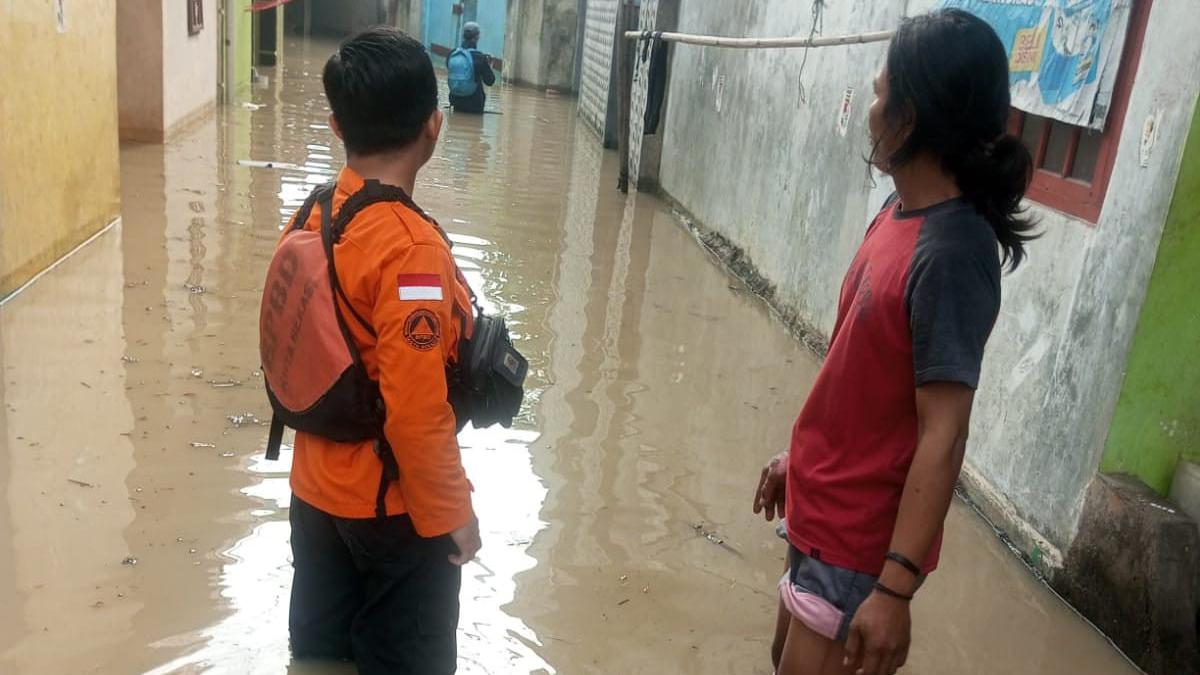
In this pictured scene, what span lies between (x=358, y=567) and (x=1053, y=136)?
291cm

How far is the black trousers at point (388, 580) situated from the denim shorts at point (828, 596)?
2.22ft

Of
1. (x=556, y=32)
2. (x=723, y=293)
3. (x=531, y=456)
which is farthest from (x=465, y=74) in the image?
(x=531, y=456)

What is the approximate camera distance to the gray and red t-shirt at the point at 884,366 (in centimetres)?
156

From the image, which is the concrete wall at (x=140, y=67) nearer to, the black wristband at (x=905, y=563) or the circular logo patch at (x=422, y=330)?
the circular logo patch at (x=422, y=330)

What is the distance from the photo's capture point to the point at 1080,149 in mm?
3490

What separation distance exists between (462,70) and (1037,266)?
1201 cm

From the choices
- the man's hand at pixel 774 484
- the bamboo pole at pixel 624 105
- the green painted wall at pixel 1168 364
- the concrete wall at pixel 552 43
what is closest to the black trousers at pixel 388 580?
the man's hand at pixel 774 484

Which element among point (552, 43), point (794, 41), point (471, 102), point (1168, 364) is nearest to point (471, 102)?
point (471, 102)

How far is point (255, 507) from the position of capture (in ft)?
10.7

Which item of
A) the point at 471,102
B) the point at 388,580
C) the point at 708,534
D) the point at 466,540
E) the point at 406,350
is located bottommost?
the point at 708,534

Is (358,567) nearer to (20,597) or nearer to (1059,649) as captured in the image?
(20,597)

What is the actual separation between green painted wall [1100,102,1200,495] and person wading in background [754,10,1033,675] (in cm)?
149

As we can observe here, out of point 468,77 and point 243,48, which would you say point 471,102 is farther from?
point 243,48

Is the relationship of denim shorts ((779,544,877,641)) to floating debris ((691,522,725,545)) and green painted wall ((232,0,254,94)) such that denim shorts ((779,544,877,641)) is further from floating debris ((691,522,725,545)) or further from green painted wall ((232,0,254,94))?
green painted wall ((232,0,254,94))
